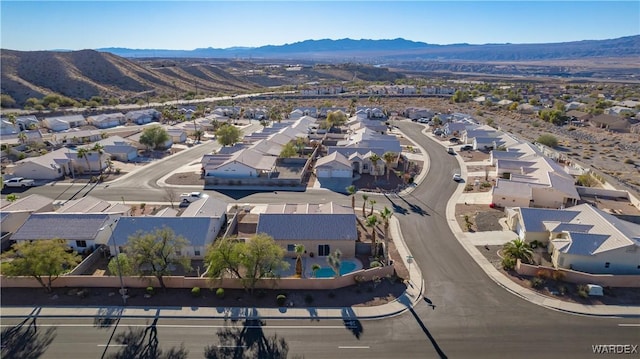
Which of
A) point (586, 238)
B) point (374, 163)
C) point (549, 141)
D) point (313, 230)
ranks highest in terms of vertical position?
point (374, 163)

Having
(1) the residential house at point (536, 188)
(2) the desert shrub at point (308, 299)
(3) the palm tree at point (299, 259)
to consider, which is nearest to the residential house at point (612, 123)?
(1) the residential house at point (536, 188)

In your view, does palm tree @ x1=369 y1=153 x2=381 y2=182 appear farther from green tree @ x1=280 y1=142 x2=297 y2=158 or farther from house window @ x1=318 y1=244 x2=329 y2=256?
house window @ x1=318 y1=244 x2=329 y2=256

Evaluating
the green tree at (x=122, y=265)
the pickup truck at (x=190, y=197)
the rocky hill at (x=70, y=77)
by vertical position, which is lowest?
the pickup truck at (x=190, y=197)

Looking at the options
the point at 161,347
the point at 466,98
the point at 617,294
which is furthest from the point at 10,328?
the point at 466,98

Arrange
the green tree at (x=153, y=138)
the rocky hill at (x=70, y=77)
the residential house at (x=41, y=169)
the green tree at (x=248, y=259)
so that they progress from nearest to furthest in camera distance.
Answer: the green tree at (x=248, y=259)
the residential house at (x=41, y=169)
the green tree at (x=153, y=138)
the rocky hill at (x=70, y=77)

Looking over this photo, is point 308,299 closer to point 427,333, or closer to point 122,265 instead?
point 427,333

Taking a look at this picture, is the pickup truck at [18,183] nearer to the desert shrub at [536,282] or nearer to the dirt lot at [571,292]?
the dirt lot at [571,292]

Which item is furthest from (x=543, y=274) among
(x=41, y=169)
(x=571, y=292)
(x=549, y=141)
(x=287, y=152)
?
(x=41, y=169)
